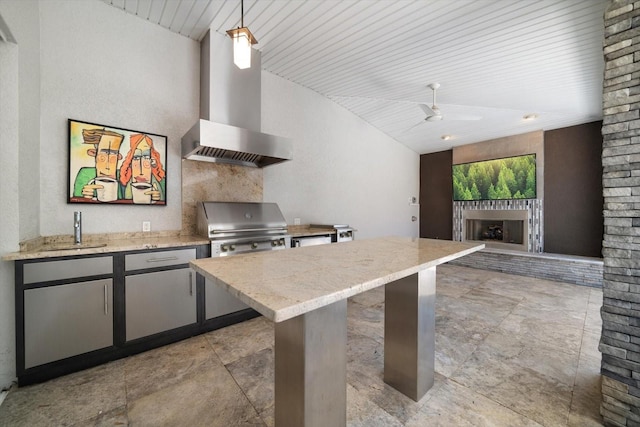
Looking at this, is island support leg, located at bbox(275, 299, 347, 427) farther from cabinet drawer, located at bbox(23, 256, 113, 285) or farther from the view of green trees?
the view of green trees

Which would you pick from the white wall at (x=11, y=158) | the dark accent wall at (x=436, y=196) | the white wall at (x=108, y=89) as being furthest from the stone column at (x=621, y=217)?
the dark accent wall at (x=436, y=196)

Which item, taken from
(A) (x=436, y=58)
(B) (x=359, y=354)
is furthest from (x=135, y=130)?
(A) (x=436, y=58)

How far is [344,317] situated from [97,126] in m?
2.88

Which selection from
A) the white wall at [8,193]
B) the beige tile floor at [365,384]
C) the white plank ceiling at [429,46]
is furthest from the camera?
the white plank ceiling at [429,46]

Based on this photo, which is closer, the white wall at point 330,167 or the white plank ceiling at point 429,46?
the white plank ceiling at point 429,46

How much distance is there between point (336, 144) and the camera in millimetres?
4645

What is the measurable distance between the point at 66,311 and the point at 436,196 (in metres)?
6.99

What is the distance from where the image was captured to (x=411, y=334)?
5.41 feet

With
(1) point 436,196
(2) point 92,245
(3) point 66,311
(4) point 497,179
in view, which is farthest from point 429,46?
(1) point 436,196

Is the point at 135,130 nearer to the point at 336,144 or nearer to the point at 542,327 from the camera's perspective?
the point at 336,144

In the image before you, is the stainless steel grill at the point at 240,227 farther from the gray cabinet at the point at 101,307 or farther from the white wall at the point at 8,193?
the white wall at the point at 8,193

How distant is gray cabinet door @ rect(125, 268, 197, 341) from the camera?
84.8 inches

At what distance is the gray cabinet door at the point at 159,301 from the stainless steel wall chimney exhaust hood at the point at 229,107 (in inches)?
50.7

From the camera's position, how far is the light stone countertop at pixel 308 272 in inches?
29.7
